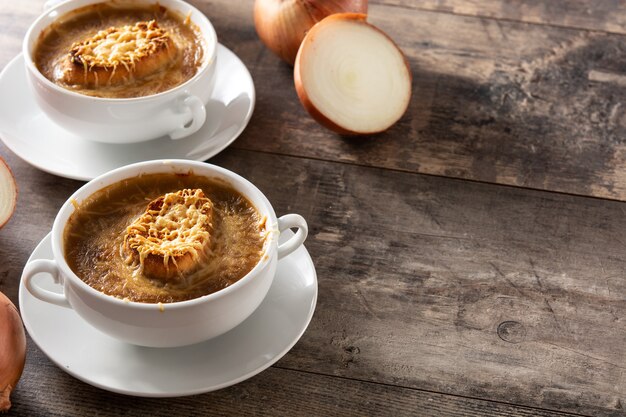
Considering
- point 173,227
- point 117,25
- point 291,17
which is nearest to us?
point 173,227

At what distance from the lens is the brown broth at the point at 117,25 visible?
137cm

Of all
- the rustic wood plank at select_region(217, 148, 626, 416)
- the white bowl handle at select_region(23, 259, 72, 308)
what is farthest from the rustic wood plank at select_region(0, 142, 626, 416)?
the white bowl handle at select_region(23, 259, 72, 308)

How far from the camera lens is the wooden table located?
1.12 metres

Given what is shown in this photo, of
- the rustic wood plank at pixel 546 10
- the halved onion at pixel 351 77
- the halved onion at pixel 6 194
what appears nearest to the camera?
the halved onion at pixel 6 194

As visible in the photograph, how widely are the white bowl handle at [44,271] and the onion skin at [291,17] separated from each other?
0.75m

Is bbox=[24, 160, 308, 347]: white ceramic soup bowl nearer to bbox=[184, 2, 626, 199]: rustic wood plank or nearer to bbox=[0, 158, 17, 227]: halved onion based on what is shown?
bbox=[0, 158, 17, 227]: halved onion

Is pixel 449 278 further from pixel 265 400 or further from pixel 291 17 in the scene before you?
pixel 291 17

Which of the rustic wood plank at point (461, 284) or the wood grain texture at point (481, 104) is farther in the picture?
the wood grain texture at point (481, 104)

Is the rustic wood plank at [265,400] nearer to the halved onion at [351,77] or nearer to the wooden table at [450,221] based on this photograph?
the wooden table at [450,221]

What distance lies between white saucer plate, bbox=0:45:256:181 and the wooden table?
0.13ft

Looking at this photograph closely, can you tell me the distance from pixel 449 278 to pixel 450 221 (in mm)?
128

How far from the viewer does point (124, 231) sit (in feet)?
3.59

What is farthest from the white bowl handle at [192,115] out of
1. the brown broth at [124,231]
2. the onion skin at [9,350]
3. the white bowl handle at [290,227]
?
the onion skin at [9,350]

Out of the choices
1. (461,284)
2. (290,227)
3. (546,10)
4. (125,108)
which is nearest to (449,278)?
(461,284)
